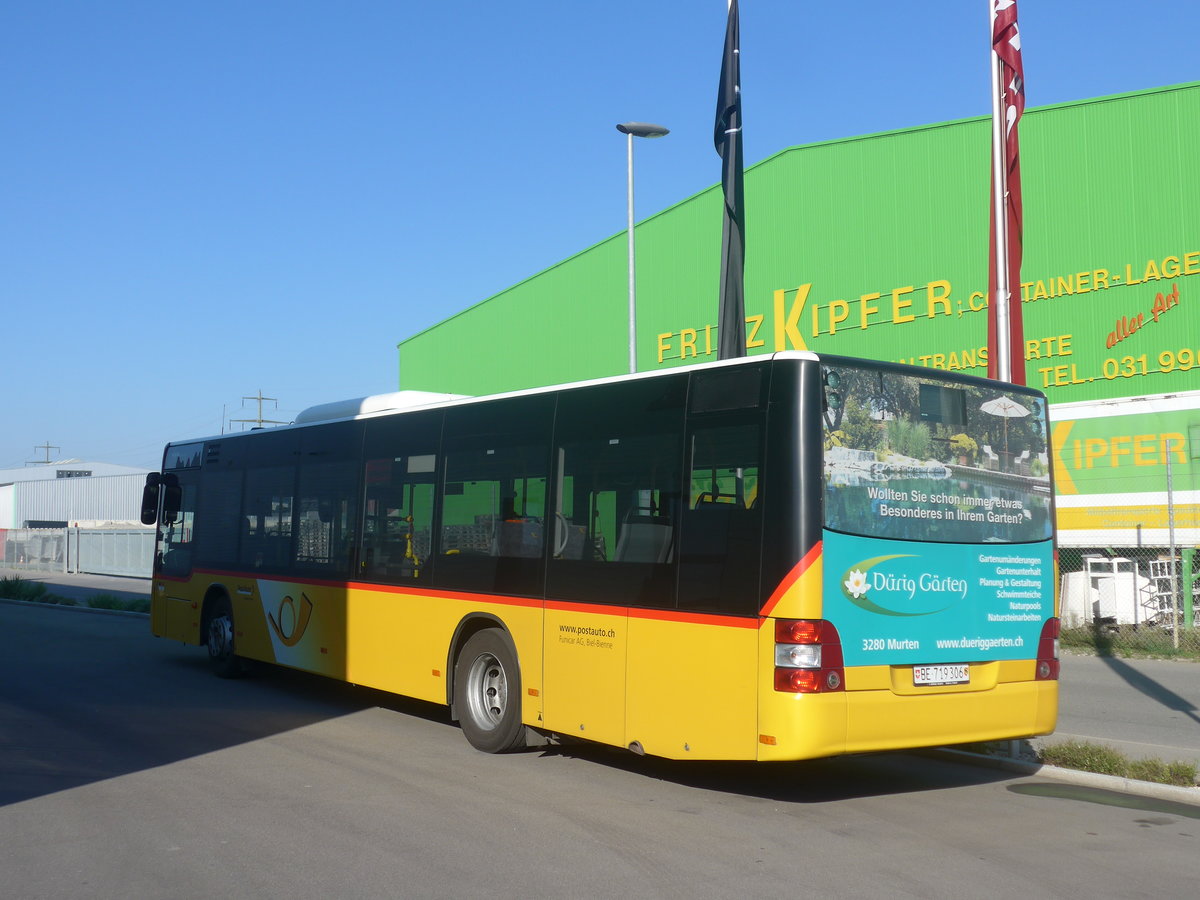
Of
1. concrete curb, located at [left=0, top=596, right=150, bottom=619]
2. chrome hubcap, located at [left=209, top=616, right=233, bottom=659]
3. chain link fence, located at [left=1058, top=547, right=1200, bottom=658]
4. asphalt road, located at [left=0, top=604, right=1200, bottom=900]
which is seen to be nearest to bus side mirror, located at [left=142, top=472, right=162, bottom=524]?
chrome hubcap, located at [left=209, top=616, right=233, bottom=659]

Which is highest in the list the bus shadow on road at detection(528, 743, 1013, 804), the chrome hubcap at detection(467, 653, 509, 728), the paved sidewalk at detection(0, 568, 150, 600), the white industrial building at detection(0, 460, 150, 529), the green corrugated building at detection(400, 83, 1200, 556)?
the green corrugated building at detection(400, 83, 1200, 556)

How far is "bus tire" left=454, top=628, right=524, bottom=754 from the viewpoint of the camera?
31.6 ft

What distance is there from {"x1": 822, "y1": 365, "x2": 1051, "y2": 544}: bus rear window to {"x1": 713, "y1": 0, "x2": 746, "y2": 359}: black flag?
734cm

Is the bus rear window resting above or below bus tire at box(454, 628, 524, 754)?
above

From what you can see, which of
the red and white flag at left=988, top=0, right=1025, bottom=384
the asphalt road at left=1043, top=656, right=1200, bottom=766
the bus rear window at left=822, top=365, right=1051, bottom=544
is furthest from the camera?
the red and white flag at left=988, top=0, right=1025, bottom=384

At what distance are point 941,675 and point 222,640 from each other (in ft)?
31.3

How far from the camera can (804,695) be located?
731 cm

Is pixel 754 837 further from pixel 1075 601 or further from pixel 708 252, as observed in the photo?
pixel 708 252

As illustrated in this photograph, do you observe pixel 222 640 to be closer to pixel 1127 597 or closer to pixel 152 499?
pixel 152 499

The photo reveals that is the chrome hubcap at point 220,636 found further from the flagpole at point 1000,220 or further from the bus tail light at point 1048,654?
the bus tail light at point 1048,654

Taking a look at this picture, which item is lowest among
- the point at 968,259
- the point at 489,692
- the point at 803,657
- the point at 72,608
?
the point at 72,608

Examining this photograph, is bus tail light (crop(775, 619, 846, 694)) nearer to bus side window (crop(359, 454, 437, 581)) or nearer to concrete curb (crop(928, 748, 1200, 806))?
concrete curb (crop(928, 748, 1200, 806))

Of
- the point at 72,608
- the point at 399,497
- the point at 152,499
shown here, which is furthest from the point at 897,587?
the point at 72,608

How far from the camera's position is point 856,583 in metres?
7.57
